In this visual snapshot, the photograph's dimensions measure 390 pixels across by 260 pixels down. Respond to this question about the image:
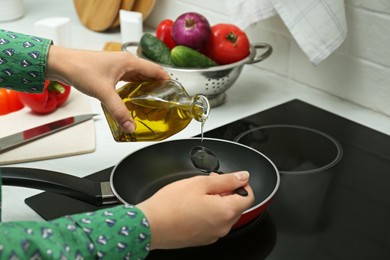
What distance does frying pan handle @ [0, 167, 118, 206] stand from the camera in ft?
2.38

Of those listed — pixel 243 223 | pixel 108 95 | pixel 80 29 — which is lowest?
pixel 80 29

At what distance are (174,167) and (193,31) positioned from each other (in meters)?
0.29

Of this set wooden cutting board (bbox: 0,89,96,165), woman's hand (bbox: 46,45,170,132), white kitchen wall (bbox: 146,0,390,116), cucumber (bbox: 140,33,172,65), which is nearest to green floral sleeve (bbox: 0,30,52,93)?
woman's hand (bbox: 46,45,170,132)

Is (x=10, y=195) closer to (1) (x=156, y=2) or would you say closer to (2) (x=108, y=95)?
(2) (x=108, y=95)

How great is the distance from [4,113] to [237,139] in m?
0.44

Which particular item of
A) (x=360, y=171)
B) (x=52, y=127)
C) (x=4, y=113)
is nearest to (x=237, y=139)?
(x=360, y=171)

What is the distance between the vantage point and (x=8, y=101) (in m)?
1.07

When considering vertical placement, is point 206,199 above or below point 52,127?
above

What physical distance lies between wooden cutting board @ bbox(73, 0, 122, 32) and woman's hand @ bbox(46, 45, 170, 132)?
2.08 feet

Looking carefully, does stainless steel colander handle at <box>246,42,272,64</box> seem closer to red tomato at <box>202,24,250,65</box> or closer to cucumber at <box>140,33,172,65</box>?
red tomato at <box>202,24,250,65</box>

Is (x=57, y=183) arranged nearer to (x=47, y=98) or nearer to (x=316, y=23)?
(x=47, y=98)

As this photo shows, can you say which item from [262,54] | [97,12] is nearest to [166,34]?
[262,54]

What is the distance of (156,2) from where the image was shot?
1.55 metres

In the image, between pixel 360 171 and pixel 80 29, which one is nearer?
pixel 360 171
